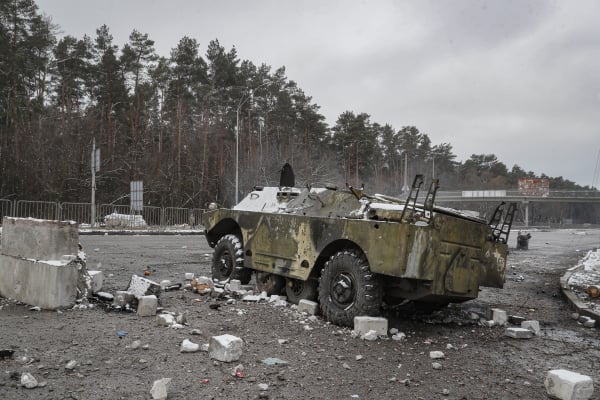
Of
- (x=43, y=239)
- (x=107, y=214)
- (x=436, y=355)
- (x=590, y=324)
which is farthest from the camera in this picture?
(x=107, y=214)

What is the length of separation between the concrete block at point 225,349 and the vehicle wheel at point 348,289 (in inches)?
68.0

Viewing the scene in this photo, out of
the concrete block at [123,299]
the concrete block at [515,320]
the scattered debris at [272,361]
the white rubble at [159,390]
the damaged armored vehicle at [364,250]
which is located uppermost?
the damaged armored vehicle at [364,250]

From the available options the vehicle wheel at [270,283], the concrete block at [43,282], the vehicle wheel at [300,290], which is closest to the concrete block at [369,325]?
the vehicle wheel at [300,290]

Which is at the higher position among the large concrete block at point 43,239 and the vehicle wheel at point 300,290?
the large concrete block at point 43,239

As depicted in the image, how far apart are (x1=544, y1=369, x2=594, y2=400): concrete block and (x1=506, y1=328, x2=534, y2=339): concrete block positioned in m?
1.95

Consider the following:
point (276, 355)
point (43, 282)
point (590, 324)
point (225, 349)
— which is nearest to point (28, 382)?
point (225, 349)

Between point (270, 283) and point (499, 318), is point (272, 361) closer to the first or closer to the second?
point (270, 283)

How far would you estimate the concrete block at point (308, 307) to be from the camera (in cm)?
659

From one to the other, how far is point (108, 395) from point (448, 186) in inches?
2804

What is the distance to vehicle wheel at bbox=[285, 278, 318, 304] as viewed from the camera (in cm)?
707

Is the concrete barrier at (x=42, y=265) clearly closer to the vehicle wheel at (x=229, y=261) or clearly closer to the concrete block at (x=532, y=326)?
the vehicle wheel at (x=229, y=261)

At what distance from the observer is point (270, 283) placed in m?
7.73

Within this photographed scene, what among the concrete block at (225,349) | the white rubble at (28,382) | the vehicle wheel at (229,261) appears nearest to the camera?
the white rubble at (28,382)

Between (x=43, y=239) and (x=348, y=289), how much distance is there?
3.61 meters
